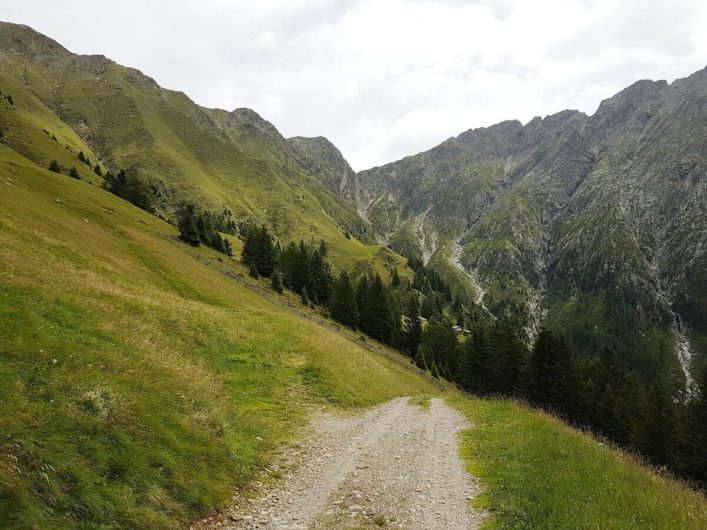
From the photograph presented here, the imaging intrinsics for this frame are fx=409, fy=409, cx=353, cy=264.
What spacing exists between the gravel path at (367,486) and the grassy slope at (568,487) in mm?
1025

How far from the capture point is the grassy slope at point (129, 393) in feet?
29.9

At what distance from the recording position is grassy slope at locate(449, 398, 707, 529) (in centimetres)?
1037

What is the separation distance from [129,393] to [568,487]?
1402cm

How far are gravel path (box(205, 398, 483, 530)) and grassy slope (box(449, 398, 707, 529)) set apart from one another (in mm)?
1025

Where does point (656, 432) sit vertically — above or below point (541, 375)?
below

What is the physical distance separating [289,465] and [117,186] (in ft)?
384

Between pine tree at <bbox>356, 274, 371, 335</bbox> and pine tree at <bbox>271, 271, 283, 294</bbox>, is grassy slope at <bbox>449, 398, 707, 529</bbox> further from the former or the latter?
pine tree at <bbox>356, 274, 371, 335</bbox>

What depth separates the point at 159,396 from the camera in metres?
14.5

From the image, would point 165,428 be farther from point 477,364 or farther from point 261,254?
point 261,254

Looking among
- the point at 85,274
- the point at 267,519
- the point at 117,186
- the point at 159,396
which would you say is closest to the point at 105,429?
the point at 159,396

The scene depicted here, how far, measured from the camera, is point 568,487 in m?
12.2

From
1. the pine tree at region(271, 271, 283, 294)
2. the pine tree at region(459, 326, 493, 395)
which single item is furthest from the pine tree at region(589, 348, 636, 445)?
the pine tree at region(271, 271, 283, 294)

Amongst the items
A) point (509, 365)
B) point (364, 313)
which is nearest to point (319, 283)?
point (364, 313)

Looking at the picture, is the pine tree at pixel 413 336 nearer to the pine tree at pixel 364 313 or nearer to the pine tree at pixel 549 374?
the pine tree at pixel 364 313
